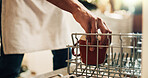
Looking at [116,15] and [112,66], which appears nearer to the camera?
[112,66]

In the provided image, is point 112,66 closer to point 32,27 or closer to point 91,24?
point 91,24

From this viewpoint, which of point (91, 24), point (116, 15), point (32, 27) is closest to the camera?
point (91, 24)

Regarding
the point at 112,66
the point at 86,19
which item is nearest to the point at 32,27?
the point at 86,19

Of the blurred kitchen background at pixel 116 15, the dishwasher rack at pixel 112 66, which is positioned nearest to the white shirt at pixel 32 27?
the blurred kitchen background at pixel 116 15

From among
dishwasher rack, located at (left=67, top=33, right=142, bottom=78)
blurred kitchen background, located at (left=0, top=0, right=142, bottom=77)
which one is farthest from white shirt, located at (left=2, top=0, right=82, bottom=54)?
dishwasher rack, located at (left=67, top=33, right=142, bottom=78)

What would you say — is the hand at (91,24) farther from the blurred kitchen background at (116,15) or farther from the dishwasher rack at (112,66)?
the blurred kitchen background at (116,15)

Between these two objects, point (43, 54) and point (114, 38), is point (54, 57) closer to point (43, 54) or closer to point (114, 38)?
point (43, 54)

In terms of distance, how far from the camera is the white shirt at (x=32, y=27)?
0.62 meters

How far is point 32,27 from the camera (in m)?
0.70

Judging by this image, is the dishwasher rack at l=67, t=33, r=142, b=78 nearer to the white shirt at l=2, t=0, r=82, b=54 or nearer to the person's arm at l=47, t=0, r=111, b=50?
the person's arm at l=47, t=0, r=111, b=50

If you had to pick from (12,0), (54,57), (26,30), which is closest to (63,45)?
(54,57)

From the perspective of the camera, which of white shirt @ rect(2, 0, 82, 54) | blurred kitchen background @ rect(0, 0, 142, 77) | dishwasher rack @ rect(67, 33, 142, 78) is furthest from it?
blurred kitchen background @ rect(0, 0, 142, 77)

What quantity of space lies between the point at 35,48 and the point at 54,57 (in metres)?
Answer: 0.19

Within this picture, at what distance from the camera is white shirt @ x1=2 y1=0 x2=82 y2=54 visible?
0.62 metres
